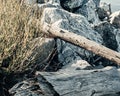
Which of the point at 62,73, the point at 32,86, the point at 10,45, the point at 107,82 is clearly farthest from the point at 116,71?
the point at 10,45

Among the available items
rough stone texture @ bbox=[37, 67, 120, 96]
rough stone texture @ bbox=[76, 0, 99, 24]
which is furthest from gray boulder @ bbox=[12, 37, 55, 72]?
rough stone texture @ bbox=[76, 0, 99, 24]

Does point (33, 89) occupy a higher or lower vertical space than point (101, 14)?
lower

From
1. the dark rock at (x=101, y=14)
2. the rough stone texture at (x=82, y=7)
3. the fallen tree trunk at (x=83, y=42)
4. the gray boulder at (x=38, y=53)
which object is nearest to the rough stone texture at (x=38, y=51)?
the gray boulder at (x=38, y=53)

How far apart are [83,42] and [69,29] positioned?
1.08 meters

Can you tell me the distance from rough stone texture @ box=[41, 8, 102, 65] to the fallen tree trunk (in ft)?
0.67

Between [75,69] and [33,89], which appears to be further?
[75,69]

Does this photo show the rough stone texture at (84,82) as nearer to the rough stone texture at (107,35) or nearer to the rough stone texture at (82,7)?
the rough stone texture at (107,35)

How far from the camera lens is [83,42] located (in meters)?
7.13

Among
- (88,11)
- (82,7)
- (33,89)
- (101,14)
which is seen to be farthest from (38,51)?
(101,14)

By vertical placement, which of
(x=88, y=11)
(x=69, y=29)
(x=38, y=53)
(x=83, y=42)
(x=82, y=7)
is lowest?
(x=38, y=53)

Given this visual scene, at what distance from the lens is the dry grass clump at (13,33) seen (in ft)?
20.2

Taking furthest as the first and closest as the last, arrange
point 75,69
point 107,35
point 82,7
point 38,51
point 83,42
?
point 82,7, point 107,35, point 83,42, point 38,51, point 75,69

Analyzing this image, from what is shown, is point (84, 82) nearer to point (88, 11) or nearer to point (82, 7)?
point (82, 7)

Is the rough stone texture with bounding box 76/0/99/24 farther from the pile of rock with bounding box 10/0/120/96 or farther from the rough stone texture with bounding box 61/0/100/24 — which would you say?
the pile of rock with bounding box 10/0/120/96
